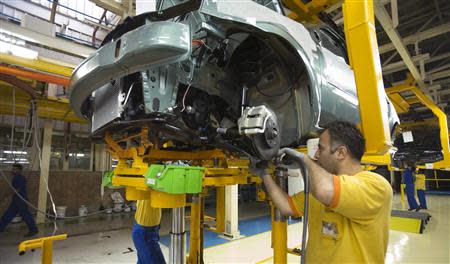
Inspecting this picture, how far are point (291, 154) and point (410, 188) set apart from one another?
9.02 metres

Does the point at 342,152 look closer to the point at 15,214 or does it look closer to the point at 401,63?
the point at 401,63

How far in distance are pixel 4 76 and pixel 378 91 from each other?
12.7 ft

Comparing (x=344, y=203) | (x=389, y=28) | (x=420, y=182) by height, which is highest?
(x=389, y=28)

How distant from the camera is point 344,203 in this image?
3.69ft

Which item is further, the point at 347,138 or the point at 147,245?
the point at 147,245

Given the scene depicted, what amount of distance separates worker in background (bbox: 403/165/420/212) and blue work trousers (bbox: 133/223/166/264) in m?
8.37

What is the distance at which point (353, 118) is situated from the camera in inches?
89.4

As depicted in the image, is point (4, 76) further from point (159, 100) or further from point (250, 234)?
point (250, 234)

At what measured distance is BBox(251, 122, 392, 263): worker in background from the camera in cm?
114

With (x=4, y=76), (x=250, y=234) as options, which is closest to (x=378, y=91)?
(x=4, y=76)

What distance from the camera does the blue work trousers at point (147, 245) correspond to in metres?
2.59

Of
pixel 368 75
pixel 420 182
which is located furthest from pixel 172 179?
pixel 420 182

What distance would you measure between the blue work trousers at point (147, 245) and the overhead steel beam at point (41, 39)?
2185 mm

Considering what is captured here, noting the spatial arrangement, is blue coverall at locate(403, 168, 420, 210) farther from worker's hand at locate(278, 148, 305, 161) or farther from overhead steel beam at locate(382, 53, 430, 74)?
worker's hand at locate(278, 148, 305, 161)
